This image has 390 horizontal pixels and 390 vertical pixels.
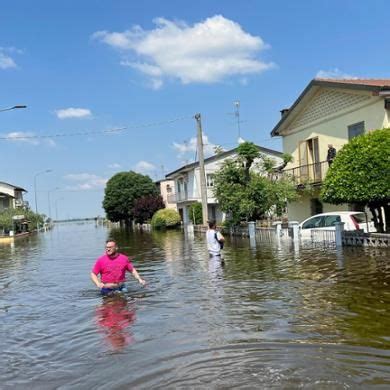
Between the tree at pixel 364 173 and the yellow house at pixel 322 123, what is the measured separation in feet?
18.5

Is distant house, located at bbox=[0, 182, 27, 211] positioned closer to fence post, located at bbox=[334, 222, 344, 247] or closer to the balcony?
the balcony

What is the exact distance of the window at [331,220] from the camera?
68.9ft

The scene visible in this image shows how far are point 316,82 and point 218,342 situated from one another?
2253cm

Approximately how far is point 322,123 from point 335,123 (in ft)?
4.31

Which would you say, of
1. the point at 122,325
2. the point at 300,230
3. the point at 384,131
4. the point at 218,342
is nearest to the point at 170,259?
the point at 300,230

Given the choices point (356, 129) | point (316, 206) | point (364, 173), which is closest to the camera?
point (364, 173)

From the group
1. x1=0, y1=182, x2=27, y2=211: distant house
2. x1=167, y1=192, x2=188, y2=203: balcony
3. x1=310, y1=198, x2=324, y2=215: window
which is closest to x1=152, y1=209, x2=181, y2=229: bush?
x1=167, y1=192, x2=188, y2=203: balcony

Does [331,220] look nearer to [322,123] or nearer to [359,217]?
[359,217]

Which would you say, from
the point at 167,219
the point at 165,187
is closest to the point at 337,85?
the point at 167,219

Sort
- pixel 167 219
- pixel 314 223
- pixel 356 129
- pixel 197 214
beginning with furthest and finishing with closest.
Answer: pixel 167 219 → pixel 197 214 → pixel 356 129 → pixel 314 223

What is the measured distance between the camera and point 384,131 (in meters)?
17.3

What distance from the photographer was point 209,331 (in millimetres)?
7676

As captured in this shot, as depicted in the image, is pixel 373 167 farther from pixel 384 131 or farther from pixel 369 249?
pixel 369 249

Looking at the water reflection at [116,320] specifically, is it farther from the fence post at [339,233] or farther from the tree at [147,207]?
the tree at [147,207]
